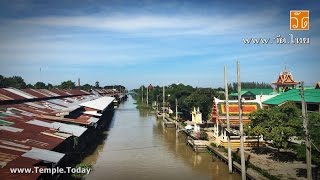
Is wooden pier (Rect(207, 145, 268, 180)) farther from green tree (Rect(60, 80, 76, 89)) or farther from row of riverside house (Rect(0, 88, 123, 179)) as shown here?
green tree (Rect(60, 80, 76, 89))

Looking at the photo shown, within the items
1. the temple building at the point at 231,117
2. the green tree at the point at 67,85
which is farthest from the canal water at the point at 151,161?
the green tree at the point at 67,85

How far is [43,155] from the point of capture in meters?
17.8

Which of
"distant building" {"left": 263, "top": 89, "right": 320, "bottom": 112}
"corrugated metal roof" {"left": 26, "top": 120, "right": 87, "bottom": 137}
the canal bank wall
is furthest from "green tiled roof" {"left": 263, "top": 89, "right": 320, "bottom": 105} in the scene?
"corrugated metal roof" {"left": 26, "top": 120, "right": 87, "bottom": 137}

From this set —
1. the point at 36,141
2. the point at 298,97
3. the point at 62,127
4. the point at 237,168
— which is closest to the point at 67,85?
the point at 298,97

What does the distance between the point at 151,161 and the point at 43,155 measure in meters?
12.8

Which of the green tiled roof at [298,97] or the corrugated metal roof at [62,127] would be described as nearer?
the corrugated metal roof at [62,127]

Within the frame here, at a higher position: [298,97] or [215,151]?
[298,97]

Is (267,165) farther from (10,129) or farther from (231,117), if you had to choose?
(10,129)

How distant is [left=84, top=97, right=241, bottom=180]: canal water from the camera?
25062 mm

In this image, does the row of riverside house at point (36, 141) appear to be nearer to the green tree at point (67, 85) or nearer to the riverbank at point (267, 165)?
the riverbank at point (267, 165)

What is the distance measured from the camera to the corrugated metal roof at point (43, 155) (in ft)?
56.2

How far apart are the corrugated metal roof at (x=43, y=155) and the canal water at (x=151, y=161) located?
5.61m

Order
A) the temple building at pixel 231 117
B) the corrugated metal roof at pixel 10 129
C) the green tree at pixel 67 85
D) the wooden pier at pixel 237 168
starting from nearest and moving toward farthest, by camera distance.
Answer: the wooden pier at pixel 237 168 < the corrugated metal roof at pixel 10 129 < the temple building at pixel 231 117 < the green tree at pixel 67 85

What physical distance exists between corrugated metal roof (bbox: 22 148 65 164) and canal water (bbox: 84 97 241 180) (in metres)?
5.61
